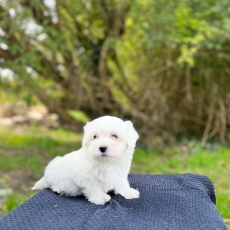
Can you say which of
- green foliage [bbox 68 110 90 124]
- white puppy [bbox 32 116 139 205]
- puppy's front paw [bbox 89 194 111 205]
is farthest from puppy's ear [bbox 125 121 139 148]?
green foliage [bbox 68 110 90 124]

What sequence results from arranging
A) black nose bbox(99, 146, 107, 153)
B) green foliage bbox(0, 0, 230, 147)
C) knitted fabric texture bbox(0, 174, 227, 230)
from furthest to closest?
green foliage bbox(0, 0, 230, 147) < black nose bbox(99, 146, 107, 153) < knitted fabric texture bbox(0, 174, 227, 230)

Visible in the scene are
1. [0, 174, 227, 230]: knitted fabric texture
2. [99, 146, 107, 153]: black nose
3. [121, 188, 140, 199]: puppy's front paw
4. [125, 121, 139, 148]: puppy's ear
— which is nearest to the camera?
[0, 174, 227, 230]: knitted fabric texture

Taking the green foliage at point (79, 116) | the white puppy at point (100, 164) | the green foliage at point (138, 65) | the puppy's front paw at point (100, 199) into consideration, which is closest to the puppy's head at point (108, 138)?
the white puppy at point (100, 164)

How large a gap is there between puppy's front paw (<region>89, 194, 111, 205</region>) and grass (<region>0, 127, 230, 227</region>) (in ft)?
4.40

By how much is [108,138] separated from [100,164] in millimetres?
193

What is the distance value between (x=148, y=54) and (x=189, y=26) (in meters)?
1.08

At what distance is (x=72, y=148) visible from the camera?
244 inches

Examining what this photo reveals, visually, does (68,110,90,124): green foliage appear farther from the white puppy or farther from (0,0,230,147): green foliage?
the white puppy

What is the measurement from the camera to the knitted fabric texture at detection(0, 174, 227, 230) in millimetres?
2010

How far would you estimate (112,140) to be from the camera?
2170 millimetres

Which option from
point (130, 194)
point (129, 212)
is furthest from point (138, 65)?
point (129, 212)

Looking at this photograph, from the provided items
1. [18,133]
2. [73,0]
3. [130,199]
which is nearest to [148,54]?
[73,0]

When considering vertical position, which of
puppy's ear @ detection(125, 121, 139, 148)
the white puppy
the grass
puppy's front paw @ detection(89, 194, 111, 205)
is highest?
puppy's ear @ detection(125, 121, 139, 148)

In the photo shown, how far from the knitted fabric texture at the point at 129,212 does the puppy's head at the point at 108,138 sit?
33 centimetres
